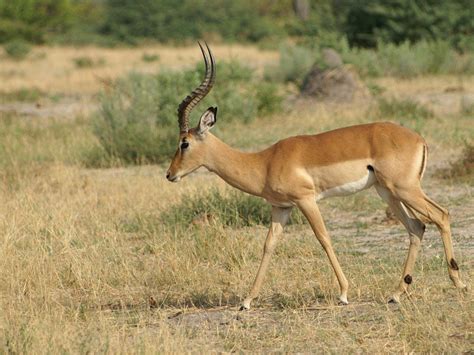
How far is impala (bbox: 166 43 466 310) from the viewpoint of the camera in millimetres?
6863

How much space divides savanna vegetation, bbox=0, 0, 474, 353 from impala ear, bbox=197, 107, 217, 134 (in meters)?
1.24

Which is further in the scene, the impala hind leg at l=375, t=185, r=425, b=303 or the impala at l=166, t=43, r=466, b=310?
the impala hind leg at l=375, t=185, r=425, b=303

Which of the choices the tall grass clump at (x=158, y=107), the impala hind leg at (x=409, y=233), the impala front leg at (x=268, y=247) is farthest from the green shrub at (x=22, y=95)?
the impala hind leg at (x=409, y=233)

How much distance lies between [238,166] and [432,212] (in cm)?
137

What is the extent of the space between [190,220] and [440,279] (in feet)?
10.5

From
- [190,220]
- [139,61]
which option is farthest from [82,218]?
[139,61]

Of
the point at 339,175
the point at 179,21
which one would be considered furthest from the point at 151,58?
the point at 339,175

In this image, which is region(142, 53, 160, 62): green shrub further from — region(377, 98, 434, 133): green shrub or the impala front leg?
the impala front leg

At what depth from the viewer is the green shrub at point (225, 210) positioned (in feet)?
32.6

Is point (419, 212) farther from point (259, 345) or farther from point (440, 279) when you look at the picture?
point (259, 345)

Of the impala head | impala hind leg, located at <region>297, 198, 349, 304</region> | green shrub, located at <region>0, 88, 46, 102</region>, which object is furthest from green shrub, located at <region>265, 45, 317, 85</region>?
impala hind leg, located at <region>297, 198, 349, 304</region>

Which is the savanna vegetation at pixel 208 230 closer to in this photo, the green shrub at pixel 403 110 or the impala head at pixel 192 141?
the green shrub at pixel 403 110

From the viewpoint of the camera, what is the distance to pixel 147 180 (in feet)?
40.7

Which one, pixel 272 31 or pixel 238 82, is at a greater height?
pixel 238 82
